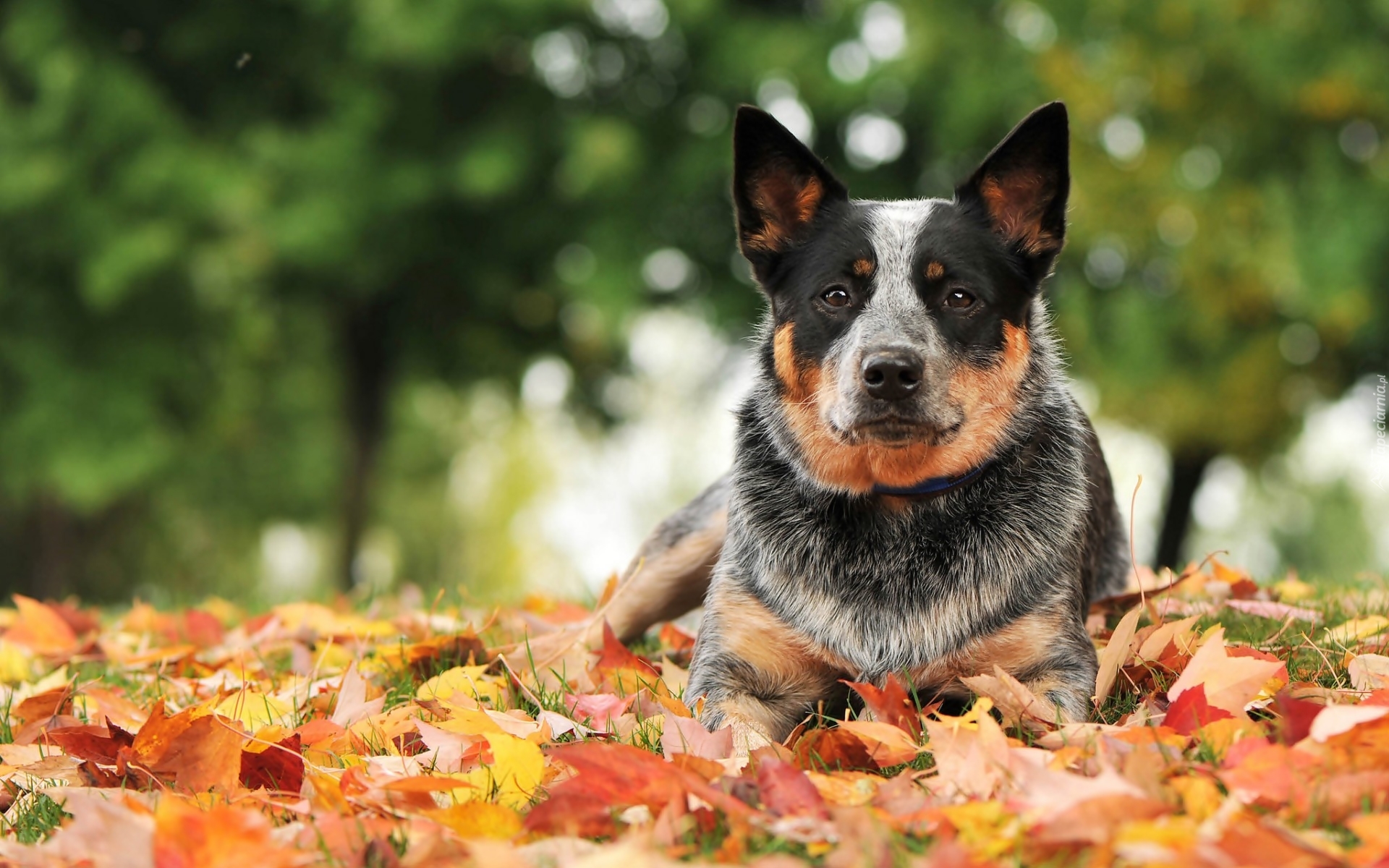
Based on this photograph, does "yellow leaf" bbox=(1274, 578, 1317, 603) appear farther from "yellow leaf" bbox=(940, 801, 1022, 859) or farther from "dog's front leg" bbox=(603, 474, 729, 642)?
"yellow leaf" bbox=(940, 801, 1022, 859)

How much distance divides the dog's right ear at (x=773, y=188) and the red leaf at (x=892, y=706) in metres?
1.43

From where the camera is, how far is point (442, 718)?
313 centimetres

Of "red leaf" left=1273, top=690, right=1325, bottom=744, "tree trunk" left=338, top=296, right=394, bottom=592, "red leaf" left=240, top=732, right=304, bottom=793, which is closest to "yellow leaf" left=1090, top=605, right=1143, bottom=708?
"red leaf" left=1273, top=690, right=1325, bottom=744

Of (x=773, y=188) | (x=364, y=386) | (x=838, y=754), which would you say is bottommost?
(x=364, y=386)

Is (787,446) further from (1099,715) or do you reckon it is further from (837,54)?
(837,54)

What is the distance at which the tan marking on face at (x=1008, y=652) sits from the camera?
3.18 m

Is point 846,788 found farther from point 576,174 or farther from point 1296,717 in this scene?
point 576,174

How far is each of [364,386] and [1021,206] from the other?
12.2 metres

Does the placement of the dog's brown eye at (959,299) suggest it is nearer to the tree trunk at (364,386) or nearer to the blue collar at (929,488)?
the blue collar at (929,488)

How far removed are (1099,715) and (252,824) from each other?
76.9 inches

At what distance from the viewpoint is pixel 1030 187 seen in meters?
3.64

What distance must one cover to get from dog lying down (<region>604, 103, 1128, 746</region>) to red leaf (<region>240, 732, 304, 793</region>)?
0.98 m

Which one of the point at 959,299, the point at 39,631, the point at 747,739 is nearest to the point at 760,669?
the point at 747,739

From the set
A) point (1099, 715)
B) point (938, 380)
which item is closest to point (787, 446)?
point (938, 380)
